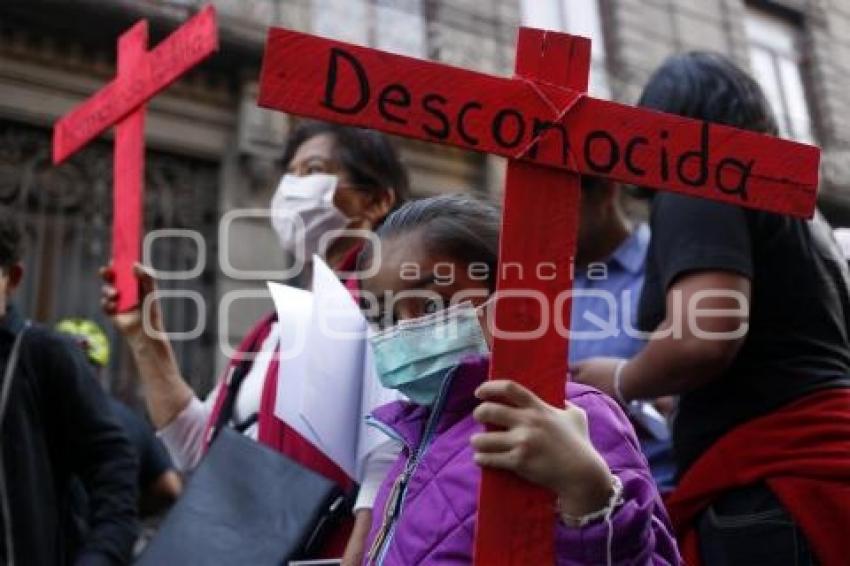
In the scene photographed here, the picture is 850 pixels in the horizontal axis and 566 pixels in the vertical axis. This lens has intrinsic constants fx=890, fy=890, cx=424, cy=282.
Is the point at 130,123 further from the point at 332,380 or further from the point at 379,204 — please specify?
the point at 332,380

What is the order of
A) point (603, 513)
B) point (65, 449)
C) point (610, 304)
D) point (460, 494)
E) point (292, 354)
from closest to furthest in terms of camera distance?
point (603, 513)
point (460, 494)
point (292, 354)
point (65, 449)
point (610, 304)

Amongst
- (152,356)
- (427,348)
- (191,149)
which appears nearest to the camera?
(427,348)

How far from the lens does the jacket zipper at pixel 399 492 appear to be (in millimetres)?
1225

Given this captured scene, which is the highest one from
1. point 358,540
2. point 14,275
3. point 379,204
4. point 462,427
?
point 379,204

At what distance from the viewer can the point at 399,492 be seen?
1246 mm

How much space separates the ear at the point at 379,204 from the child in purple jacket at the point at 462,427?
62 cm

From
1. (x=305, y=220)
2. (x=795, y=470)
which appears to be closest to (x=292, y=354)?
(x=305, y=220)

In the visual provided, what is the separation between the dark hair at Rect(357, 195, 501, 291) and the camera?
1.40m

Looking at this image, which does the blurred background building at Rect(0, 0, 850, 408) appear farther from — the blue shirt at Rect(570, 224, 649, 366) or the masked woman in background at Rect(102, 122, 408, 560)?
the blue shirt at Rect(570, 224, 649, 366)

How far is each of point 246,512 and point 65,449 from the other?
2.54 ft

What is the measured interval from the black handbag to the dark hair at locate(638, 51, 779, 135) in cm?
101

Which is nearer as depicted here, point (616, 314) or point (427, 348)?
point (427, 348)

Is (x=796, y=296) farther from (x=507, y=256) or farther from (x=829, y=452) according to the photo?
(x=507, y=256)

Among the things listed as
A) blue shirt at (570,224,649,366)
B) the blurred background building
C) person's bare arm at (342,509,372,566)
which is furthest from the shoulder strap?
the blurred background building
